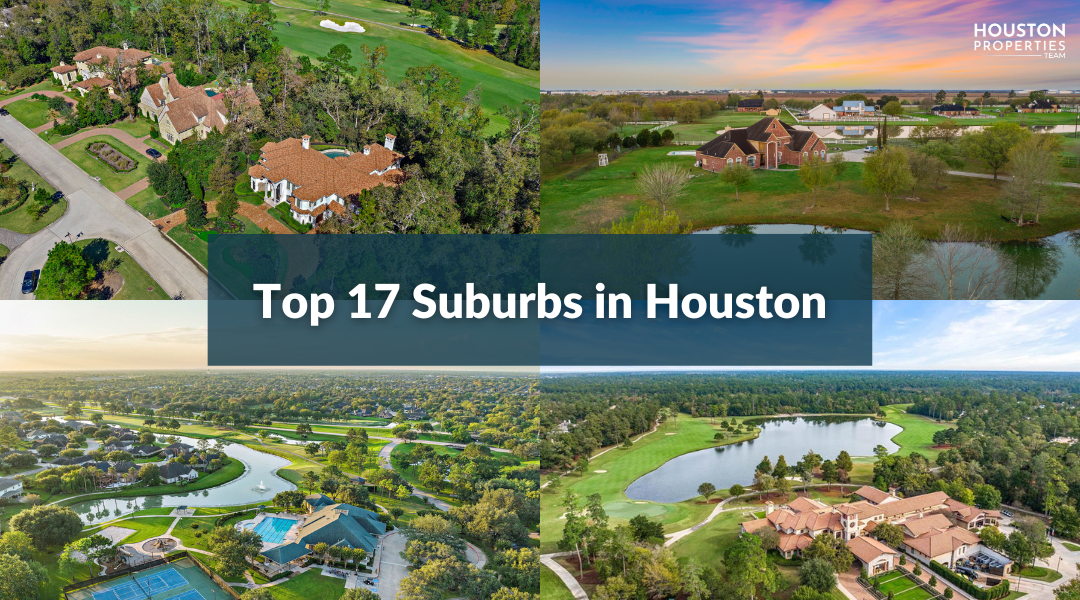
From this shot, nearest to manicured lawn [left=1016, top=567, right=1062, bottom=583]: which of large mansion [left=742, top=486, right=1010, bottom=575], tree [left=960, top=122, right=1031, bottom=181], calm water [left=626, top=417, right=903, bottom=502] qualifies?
large mansion [left=742, top=486, right=1010, bottom=575]

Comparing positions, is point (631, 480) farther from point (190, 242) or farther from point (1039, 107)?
point (1039, 107)

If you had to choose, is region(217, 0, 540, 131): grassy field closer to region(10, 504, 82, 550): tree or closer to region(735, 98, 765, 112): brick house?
region(735, 98, 765, 112): brick house

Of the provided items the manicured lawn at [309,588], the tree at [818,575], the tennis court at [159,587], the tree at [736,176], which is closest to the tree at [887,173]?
the tree at [736,176]

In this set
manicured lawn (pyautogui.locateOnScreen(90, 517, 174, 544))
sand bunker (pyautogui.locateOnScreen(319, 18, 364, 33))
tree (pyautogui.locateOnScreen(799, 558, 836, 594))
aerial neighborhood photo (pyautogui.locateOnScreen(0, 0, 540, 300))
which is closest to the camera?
tree (pyautogui.locateOnScreen(799, 558, 836, 594))

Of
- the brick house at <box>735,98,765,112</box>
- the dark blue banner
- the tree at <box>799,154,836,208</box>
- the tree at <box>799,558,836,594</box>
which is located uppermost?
the brick house at <box>735,98,765,112</box>

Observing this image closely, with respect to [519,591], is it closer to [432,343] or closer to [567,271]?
[432,343]

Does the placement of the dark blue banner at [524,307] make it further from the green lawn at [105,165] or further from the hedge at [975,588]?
the green lawn at [105,165]
